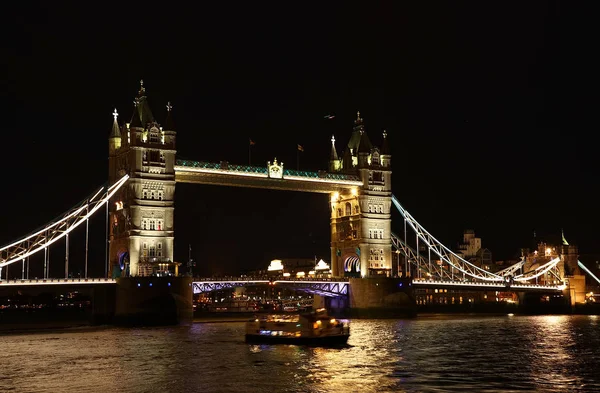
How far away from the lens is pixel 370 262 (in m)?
102

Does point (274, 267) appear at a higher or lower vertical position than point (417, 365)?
higher

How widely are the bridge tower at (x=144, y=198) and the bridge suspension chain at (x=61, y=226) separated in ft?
5.69

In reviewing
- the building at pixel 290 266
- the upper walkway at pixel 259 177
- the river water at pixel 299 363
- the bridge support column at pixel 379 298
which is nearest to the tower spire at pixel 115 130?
the upper walkway at pixel 259 177

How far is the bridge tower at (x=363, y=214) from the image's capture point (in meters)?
102

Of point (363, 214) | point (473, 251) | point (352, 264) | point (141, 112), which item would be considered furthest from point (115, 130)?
point (473, 251)

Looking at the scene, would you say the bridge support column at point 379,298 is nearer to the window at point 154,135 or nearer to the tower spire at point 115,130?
the window at point 154,135

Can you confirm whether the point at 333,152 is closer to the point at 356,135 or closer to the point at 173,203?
the point at 356,135

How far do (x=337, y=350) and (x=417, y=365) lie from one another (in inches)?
398

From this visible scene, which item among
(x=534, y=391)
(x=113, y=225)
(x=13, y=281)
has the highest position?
(x=113, y=225)

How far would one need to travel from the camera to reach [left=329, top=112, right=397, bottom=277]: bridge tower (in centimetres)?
10188

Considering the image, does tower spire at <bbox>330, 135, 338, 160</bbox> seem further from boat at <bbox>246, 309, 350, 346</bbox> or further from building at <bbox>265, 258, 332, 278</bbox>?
boat at <bbox>246, 309, 350, 346</bbox>

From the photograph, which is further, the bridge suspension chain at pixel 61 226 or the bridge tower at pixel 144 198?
the bridge tower at pixel 144 198

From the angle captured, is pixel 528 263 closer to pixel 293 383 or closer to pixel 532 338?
pixel 532 338

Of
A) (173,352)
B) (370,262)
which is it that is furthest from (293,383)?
(370,262)
